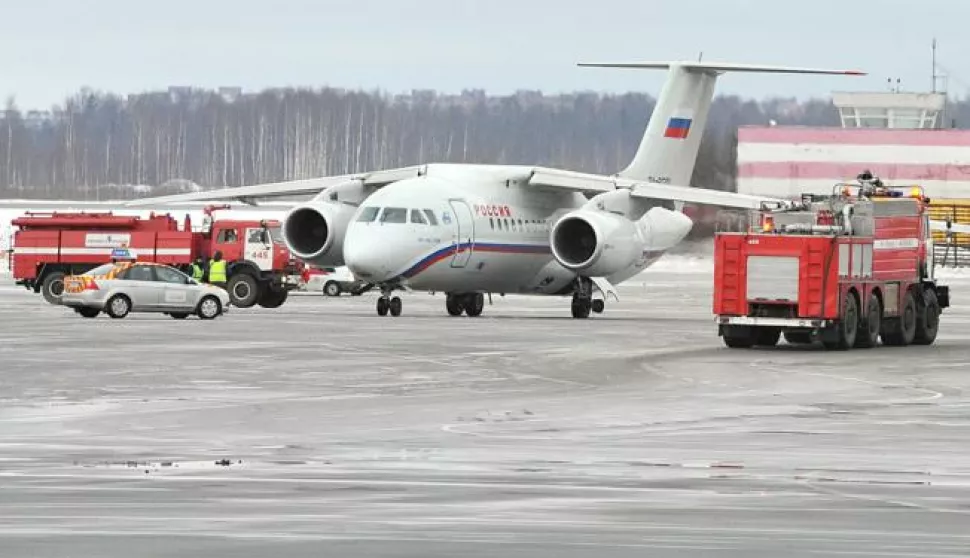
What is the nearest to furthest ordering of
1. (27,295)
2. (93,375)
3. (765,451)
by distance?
(765,451)
(93,375)
(27,295)

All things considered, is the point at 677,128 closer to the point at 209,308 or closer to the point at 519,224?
the point at 519,224

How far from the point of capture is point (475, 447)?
1855 cm

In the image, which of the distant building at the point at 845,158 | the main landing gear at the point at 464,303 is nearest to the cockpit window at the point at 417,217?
the main landing gear at the point at 464,303

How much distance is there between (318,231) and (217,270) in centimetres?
504

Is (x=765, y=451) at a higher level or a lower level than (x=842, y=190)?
lower

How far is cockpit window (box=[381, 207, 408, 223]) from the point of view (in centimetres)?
4625

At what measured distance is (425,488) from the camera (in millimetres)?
15156

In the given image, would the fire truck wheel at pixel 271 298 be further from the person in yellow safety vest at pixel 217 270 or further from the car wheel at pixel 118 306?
the car wheel at pixel 118 306

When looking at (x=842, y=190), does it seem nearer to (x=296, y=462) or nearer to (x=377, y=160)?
(x=296, y=462)

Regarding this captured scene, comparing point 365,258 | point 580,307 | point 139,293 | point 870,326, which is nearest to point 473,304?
point 580,307

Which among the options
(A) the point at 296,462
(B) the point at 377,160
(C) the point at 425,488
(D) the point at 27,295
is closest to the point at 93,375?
(A) the point at 296,462

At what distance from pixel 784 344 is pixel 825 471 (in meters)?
20.8

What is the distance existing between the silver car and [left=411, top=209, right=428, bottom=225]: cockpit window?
4280 millimetres

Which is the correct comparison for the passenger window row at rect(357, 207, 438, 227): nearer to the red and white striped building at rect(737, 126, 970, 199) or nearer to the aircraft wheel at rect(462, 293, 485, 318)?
the aircraft wheel at rect(462, 293, 485, 318)
